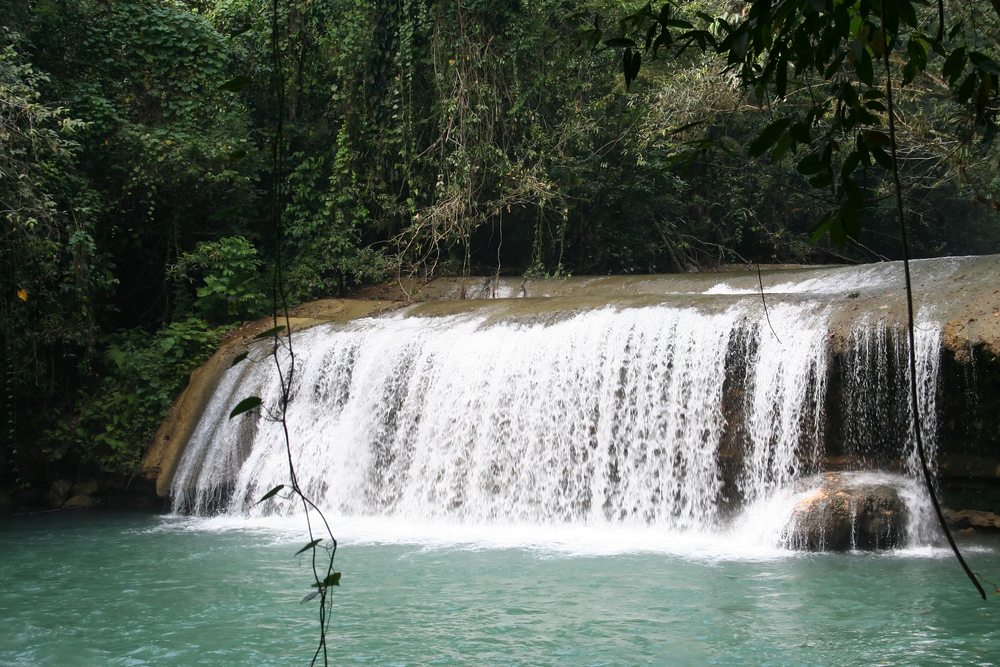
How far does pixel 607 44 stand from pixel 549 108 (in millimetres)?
12564

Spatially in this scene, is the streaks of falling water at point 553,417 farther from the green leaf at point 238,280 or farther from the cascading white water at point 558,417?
the green leaf at point 238,280

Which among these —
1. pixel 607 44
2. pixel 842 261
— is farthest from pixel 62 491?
pixel 842 261

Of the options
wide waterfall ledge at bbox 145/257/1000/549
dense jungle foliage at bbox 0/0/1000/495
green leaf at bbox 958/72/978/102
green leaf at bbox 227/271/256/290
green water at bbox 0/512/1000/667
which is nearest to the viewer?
green leaf at bbox 227/271/256/290

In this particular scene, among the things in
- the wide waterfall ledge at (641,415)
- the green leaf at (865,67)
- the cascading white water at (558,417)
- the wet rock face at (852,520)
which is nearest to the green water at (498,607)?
the wet rock face at (852,520)

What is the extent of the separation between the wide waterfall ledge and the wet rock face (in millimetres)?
12

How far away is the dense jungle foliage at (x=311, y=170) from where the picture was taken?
1016 cm

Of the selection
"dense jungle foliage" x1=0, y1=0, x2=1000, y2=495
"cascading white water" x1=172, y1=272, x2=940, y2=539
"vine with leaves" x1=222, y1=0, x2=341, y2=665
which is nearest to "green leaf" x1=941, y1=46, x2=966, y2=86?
"vine with leaves" x1=222, y1=0, x2=341, y2=665

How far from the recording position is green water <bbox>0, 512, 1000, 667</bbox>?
4.98 metres

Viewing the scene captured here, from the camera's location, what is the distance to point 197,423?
1051 cm

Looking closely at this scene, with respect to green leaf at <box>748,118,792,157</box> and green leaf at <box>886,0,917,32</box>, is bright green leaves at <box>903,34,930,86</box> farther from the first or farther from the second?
green leaf at <box>748,118,792,157</box>

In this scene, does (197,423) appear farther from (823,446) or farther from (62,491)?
(823,446)

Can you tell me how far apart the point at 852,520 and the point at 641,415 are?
7.12 feet

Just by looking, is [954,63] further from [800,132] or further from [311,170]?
[311,170]

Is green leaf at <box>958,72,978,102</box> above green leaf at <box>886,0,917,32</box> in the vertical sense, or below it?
below
